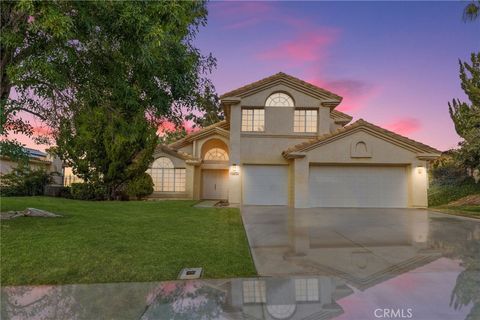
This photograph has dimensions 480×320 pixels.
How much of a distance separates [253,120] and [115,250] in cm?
1209

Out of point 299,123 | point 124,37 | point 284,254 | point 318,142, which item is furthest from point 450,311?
point 299,123

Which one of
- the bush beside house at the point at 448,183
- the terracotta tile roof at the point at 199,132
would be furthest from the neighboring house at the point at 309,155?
the bush beside house at the point at 448,183

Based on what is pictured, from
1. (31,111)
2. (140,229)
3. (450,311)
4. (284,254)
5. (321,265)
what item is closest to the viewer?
(450,311)

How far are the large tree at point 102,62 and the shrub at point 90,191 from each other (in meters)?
10.3

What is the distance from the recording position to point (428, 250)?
669cm

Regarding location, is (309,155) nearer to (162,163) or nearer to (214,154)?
(214,154)

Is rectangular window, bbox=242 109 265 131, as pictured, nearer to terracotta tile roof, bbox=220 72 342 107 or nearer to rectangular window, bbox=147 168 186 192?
terracotta tile roof, bbox=220 72 342 107

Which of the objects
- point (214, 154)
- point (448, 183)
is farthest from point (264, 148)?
point (448, 183)

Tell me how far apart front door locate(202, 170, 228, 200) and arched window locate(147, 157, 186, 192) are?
1.68 m

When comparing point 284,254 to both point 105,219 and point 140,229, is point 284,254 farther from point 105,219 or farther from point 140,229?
point 105,219

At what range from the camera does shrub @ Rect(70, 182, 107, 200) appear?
18.8m

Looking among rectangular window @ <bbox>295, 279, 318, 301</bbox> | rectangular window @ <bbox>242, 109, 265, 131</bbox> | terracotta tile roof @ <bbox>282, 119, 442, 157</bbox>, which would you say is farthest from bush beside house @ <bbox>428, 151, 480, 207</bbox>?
rectangular window @ <bbox>295, 279, 318, 301</bbox>

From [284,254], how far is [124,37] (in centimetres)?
558

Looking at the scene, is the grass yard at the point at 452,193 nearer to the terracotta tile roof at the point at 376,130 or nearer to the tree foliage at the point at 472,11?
the terracotta tile roof at the point at 376,130
